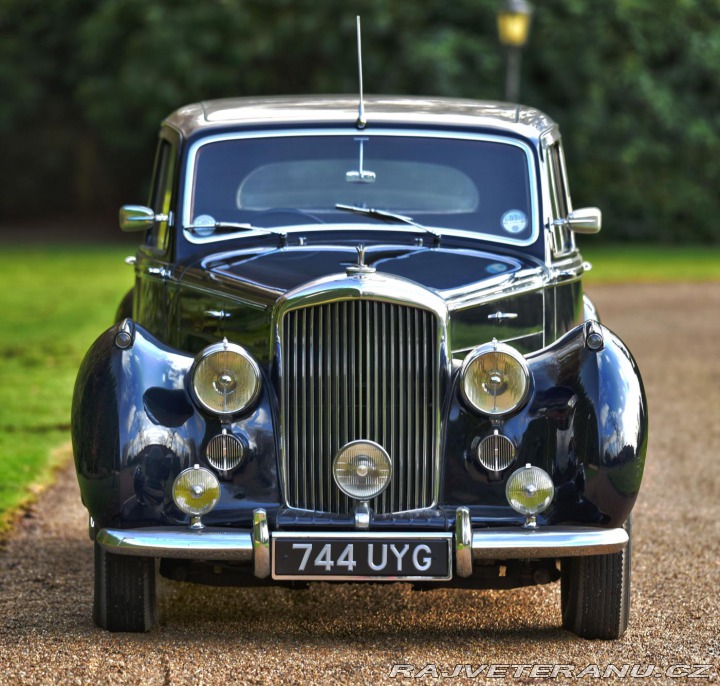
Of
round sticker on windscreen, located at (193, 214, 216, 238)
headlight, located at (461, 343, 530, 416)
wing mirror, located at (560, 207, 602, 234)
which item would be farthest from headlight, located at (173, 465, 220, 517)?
wing mirror, located at (560, 207, 602, 234)

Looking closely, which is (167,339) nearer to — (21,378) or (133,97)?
(21,378)

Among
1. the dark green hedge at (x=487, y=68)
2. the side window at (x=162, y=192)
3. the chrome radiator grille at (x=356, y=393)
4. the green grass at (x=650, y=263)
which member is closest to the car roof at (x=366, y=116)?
the side window at (x=162, y=192)

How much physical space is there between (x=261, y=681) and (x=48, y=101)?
27.4 m

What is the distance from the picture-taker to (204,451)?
4562 millimetres

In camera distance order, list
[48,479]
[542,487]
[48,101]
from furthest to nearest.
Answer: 1. [48,101]
2. [48,479]
3. [542,487]

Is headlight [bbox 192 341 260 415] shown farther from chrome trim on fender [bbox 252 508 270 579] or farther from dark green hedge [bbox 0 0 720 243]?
dark green hedge [bbox 0 0 720 243]

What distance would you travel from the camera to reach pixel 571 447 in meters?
4.57

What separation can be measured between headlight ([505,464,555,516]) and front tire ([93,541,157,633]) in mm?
1265

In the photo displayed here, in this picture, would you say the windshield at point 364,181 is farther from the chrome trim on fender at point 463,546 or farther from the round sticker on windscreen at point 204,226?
the chrome trim on fender at point 463,546

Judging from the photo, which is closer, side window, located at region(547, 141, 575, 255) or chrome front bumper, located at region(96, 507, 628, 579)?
chrome front bumper, located at region(96, 507, 628, 579)

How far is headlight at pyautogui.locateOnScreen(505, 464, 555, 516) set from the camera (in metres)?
4.52

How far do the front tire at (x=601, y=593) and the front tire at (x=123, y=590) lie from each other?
58.3 inches

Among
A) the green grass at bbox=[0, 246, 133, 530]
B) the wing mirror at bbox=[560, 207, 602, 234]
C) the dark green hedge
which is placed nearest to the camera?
the wing mirror at bbox=[560, 207, 602, 234]

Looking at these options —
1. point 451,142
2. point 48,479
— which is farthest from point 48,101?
point 451,142
